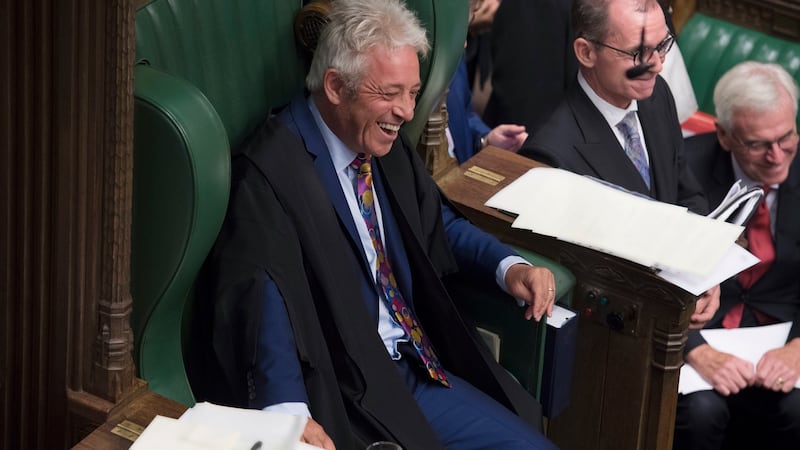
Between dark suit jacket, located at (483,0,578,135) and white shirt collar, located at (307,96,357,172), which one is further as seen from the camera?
dark suit jacket, located at (483,0,578,135)

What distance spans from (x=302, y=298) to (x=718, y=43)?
3381 millimetres

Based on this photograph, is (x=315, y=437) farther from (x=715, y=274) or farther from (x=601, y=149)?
(x=601, y=149)

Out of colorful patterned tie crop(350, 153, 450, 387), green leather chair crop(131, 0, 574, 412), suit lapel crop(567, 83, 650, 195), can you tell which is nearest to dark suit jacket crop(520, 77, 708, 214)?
suit lapel crop(567, 83, 650, 195)

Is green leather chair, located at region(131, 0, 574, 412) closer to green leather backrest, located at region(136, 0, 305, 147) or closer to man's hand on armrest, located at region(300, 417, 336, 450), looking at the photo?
green leather backrest, located at region(136, 0, 305, 147)

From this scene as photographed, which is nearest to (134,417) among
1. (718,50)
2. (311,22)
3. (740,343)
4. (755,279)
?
(311,22)

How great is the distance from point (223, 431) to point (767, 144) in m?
2.23

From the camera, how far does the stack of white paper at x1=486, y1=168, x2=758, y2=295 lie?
3.24 meters

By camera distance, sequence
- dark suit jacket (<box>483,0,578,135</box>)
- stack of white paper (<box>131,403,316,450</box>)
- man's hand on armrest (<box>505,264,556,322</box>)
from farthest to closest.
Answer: dark suit jacket (<box>483,0,578,135</box>) < man's hand on armrest (<box>505,264,556,322</box>) < stack of white paper (<box>131,403,316,450</box>)

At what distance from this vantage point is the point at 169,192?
250cm

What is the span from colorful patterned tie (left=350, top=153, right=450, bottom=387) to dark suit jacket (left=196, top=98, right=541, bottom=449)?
4cm

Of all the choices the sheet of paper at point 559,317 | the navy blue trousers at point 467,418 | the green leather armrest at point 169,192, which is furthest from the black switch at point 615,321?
the green leather armrest at point 169,192

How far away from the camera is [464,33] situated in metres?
3.30

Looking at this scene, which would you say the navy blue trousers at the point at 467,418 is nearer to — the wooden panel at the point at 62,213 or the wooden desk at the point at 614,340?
the wooden desk at the point at 614,340

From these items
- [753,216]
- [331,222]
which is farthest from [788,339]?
[331,222]
